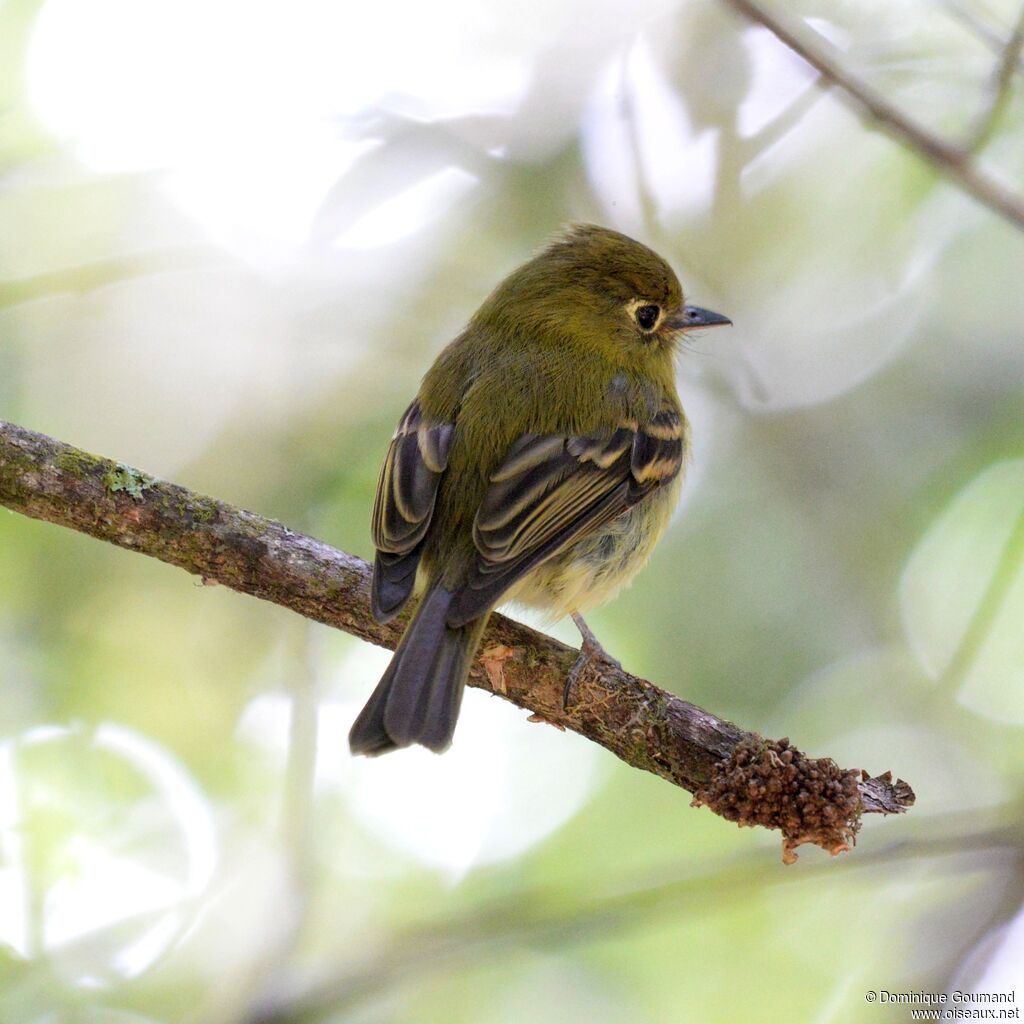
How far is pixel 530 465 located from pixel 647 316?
3.85 ft

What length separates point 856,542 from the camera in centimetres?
574

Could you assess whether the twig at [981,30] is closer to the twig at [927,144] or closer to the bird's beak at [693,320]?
the twig at [927,144]

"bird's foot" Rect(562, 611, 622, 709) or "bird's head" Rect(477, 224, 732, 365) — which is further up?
"bird's head" Rect(477, 224, 732, 365)

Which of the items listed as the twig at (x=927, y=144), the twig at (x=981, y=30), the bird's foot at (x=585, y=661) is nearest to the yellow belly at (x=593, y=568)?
the bird's foot at (x=585, y=661)

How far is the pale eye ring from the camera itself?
478 centimetres

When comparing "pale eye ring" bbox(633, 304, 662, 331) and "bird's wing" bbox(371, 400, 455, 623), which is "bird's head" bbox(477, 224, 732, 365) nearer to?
"pale eye ring" bbox(633, 304, 662, 331)

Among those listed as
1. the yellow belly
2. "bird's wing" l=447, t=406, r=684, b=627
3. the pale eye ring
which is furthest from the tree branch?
the pale eye ring

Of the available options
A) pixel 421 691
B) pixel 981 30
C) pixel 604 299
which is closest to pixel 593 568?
pixel 421 691

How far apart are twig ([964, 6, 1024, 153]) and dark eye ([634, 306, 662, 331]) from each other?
1534 mm

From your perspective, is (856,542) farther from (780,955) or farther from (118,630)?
(118,630)

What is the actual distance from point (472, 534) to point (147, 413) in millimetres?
2717

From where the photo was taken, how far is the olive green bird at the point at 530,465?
350cm

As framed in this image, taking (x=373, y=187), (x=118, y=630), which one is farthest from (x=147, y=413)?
(x=373, y=187)

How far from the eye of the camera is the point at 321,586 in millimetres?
3510
